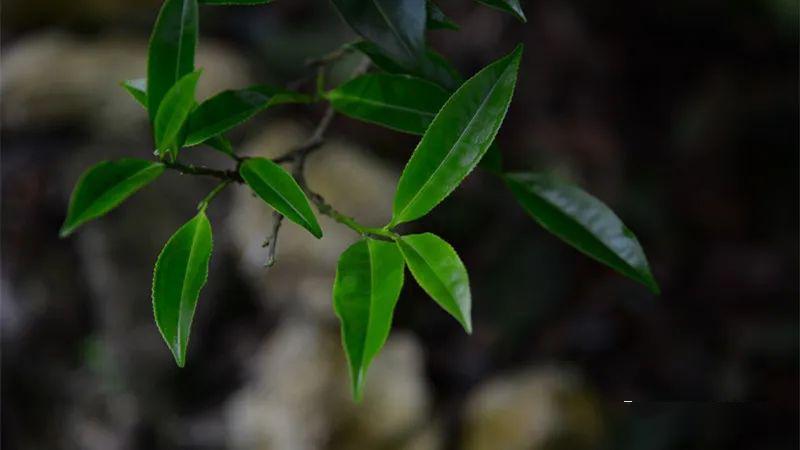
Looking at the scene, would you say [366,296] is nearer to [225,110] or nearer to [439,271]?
[439,271]

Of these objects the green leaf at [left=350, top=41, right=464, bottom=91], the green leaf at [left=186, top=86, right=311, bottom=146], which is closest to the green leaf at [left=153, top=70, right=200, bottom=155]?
the green leaf at [left=186, top=86, right=311, bottom=146]

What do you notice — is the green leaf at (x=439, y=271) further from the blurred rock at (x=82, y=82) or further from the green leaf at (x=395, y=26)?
the blurred rock at (x=82, y=82)

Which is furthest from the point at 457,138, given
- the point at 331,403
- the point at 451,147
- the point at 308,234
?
the point at 308,234

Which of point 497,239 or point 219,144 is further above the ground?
point 219,144

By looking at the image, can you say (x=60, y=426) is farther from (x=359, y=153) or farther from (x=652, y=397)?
(x=652, y=397)

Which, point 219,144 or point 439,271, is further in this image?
point 219,144

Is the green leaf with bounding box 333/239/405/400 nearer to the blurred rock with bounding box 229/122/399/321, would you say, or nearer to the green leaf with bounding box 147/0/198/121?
the green leaf with bounding box 147/0/198/121

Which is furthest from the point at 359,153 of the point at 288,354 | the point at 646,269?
the point at 646,269
